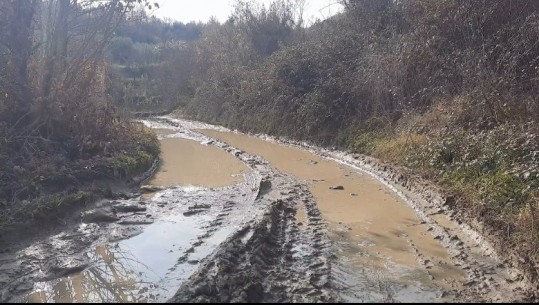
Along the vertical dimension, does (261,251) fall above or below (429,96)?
below

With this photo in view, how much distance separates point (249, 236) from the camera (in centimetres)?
732

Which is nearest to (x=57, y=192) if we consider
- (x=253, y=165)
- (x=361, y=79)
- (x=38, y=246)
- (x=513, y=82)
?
(x=38, y=246)

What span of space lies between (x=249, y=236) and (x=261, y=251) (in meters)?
0.52

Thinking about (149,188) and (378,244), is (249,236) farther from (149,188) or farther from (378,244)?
(149,188)

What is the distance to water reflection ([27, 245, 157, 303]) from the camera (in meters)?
5.77

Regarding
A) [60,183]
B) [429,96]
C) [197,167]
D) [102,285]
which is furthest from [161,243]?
[429,96]

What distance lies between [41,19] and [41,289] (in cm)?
1004

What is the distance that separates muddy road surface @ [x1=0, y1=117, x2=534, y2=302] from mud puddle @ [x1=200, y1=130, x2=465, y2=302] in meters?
0.02

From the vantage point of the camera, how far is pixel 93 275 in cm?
646

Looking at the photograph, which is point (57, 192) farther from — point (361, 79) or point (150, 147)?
point (361, 79)

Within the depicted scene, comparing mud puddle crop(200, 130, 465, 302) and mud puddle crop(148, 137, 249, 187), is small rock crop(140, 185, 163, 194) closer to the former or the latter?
mud puddle crop(148, 137, 249, 187)

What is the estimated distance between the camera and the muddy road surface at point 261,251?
5805 millimetres

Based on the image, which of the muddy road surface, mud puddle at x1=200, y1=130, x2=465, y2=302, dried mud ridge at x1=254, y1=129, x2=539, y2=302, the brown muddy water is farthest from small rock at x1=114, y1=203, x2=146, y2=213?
dried mud ridge at x1=254, y1=129, x2=539, y2=302

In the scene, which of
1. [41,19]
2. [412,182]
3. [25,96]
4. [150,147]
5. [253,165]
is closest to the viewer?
[412,182]
